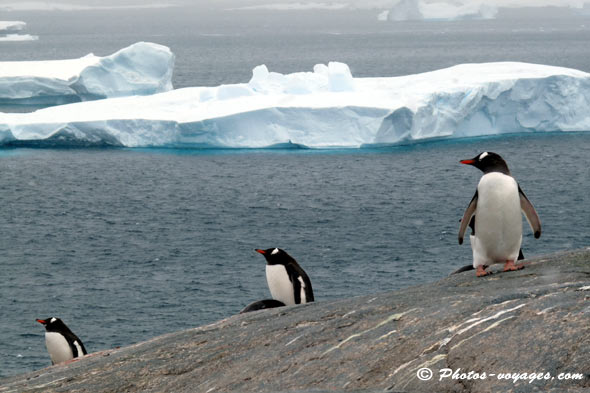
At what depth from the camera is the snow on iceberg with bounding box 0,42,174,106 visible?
47.4 m

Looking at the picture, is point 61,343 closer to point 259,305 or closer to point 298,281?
point 298,281

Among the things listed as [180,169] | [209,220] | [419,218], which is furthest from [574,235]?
[180,169]

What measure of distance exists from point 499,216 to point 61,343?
6.71 metres

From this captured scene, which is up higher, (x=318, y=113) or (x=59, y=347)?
(x=318, y=113)

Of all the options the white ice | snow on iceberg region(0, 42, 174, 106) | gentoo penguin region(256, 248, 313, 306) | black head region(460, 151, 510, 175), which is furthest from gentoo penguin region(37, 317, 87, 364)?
the white ice

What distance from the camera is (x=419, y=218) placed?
1064 inches

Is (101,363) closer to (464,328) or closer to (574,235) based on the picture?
(464,328)

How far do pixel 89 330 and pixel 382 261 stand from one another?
828cm

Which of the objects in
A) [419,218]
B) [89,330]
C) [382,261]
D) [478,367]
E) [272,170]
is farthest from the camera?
[272,170]

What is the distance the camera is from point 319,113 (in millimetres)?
Answer: 35062

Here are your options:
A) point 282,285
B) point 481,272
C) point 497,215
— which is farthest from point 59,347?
point 497,215

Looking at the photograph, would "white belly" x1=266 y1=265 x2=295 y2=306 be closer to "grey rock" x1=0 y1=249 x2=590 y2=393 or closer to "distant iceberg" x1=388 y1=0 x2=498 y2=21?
"grey rock" x1=0 y1=249 x2=590 y2=393

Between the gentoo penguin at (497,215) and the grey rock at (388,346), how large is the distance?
0.68 feet

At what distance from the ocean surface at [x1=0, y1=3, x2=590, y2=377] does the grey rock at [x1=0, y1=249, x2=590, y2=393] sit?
1030cm
